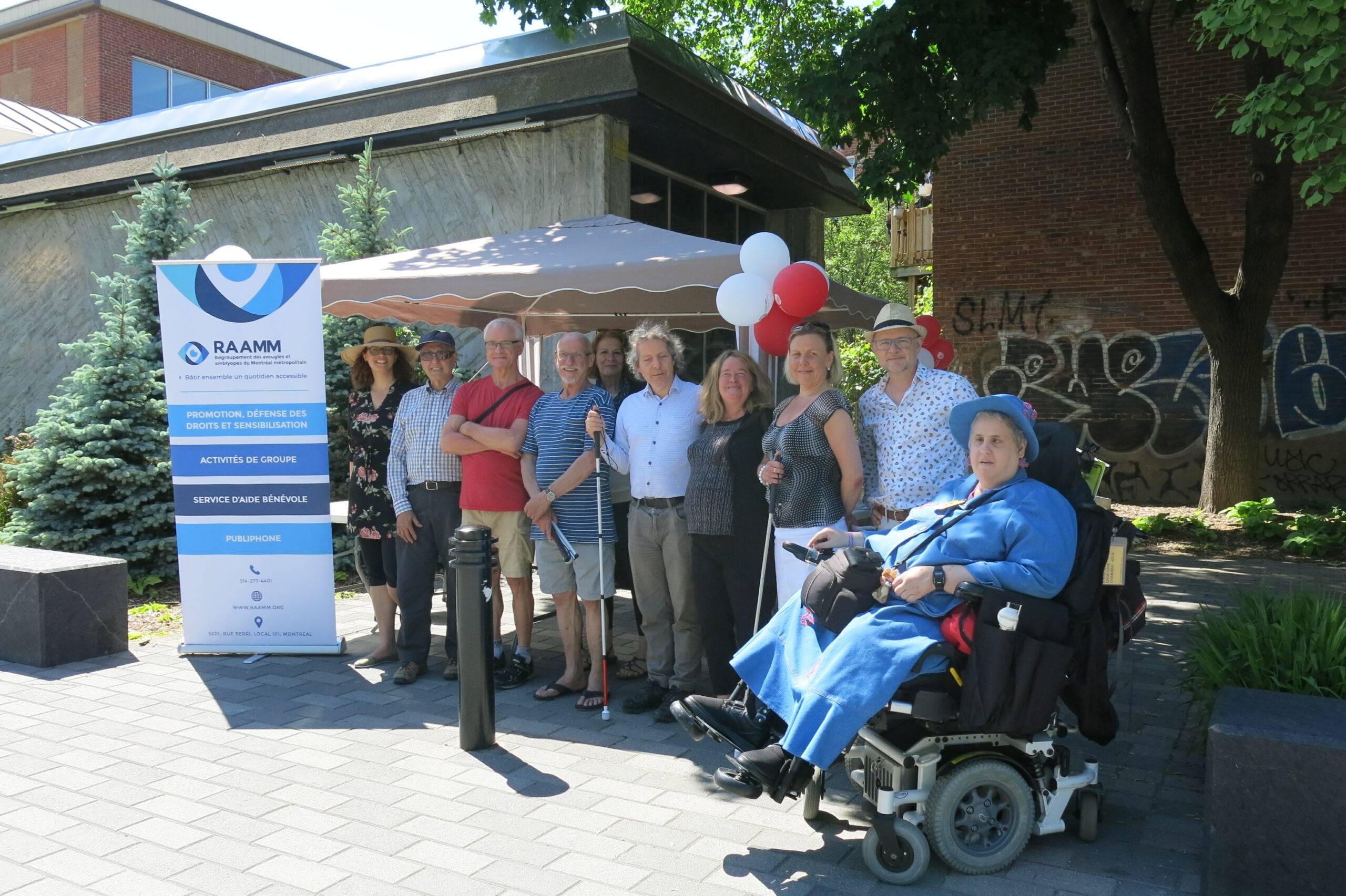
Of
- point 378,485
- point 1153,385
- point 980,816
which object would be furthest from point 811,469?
point 1153,385

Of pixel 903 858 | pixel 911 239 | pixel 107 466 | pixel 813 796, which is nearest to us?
pixel 903 858

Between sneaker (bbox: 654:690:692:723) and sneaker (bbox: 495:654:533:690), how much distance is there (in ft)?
3.01

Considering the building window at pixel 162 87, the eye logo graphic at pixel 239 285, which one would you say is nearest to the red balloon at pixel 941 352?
the eye logo graphic at pixel 239 285

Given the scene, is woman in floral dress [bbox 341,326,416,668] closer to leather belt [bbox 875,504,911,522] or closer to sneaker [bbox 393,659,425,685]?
sneaker [bbox 393,659,425,685]

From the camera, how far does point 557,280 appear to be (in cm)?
633

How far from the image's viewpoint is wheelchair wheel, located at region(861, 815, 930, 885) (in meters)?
3.44

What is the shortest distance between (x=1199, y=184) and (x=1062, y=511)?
1313 cm

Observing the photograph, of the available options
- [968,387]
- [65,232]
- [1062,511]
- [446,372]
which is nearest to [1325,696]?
[1062,511]

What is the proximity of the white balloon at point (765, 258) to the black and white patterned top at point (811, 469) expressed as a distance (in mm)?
1153

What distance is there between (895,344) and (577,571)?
2063mm

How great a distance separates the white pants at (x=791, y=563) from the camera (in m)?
4.73

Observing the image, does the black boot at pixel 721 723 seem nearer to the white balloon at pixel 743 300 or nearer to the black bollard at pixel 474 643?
the black bollard at pixel 474 643

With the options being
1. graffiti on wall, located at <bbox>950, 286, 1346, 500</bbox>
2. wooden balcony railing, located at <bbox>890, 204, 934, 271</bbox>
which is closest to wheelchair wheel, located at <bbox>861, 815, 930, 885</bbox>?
graffiti on wall, located at <bbox>950, 286, 1346, 500</bbox>

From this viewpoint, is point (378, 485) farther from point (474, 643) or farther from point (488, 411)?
point (474, 643)
